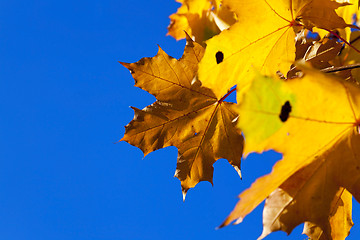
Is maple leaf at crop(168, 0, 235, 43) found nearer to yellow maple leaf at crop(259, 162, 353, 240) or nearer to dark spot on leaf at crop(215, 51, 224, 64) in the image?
dark spot on leaf at crop(215, 51, 224, 64)

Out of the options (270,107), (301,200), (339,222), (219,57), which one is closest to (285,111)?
(270,107)

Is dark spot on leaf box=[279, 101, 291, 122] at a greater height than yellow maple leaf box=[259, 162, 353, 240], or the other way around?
dark spot on leaf box=[279, 101, 291, 122]

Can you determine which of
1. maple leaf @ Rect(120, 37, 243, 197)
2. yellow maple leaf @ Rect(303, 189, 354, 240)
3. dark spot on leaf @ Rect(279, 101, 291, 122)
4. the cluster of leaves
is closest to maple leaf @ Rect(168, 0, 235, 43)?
the cluster of leaves

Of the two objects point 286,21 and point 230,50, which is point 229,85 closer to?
point 230,50

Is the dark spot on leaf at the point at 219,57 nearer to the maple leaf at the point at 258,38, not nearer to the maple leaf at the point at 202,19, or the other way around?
the maple leaf at the point at 258,38

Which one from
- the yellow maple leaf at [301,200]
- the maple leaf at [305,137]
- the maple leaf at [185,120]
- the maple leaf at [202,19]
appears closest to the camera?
the maple leaf at [305,137]

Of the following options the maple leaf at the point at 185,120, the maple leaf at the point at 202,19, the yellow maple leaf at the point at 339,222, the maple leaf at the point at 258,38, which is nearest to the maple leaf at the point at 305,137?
the yellow maple leaf at the point at 339,222

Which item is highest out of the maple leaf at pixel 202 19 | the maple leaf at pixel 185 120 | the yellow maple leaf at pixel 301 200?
the maple leaf at pixel 202 19
